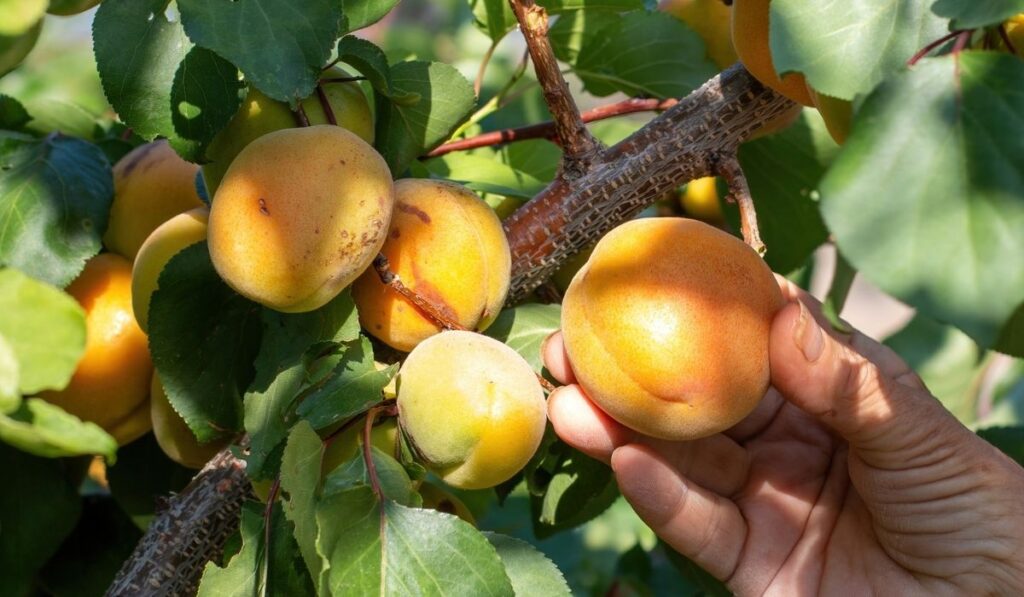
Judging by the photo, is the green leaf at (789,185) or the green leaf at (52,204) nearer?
the green leaf at (52,204)

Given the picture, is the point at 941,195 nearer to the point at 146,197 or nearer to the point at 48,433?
the point at 48,433

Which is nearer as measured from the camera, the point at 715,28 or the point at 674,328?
the point at 674,328

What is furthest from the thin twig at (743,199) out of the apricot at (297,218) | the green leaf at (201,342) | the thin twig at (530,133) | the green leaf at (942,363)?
the green leaf at (942,363)

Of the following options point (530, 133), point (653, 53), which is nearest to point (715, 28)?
point (653, 53)

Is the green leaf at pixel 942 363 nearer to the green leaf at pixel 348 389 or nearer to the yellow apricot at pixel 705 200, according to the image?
the yellow apricot at pixel 705 200

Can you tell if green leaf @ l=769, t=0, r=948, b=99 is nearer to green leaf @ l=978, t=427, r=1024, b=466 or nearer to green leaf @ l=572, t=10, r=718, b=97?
green leaf @ l=572, t=10, r=718, b=97

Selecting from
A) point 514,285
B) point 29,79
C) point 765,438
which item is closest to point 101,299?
point 514,285

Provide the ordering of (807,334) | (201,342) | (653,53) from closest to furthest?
(807,334) < (201,342) < (653,53)
